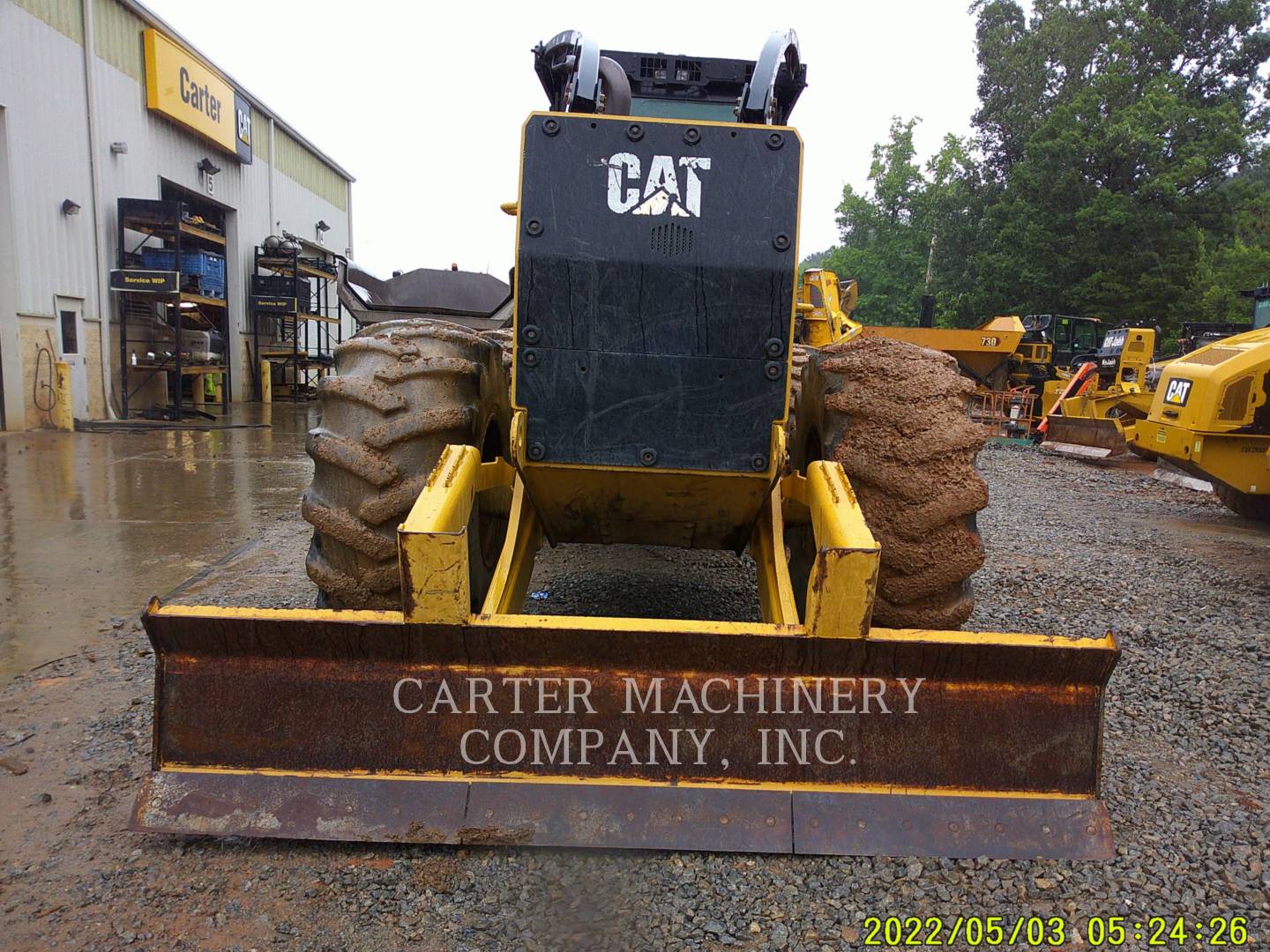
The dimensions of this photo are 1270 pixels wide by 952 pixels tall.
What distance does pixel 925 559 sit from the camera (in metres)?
3.16

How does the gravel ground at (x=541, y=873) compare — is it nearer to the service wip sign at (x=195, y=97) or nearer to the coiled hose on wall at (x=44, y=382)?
the coiled hose on wall at (x=44, y=382)

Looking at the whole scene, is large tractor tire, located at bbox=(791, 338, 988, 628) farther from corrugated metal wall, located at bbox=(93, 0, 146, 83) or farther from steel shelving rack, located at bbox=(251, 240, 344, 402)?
steel shelving rack, located at bbox=(251, 240, 344, 402)

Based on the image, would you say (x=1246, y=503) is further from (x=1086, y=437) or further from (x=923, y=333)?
(x=923, y=333)

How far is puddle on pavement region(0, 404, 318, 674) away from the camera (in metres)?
4.97

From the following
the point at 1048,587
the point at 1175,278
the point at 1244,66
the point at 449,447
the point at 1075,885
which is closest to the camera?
the point at 1075,885

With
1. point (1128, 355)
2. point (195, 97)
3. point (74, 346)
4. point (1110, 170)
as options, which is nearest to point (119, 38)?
Result: point (195, 97)

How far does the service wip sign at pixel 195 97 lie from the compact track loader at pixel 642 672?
61.4 feet

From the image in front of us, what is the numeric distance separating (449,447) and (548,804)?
1.21m

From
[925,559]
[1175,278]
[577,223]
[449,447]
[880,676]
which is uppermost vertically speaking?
[1175,278]

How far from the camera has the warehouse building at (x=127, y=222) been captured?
560 inches

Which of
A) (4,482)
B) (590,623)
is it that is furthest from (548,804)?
(4,482)

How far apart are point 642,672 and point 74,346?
1630cm

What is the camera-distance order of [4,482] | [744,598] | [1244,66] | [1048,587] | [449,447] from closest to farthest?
[449,447]
[744,598]
[1048,587]
[4,482]
[1244,66]

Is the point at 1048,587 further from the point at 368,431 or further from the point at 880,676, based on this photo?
the point at 368,431
